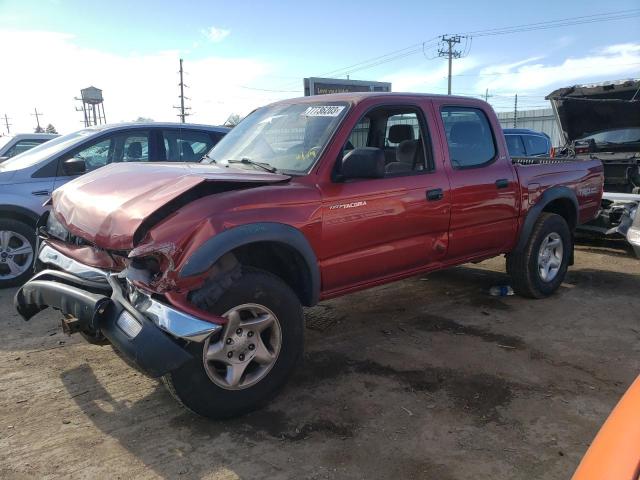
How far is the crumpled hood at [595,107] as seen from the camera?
285 inches

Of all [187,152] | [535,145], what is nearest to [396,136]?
[187,152]

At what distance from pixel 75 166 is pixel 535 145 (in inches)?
395

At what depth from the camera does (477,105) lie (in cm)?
473

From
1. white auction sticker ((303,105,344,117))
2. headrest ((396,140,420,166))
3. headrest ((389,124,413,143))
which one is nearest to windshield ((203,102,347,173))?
white auction sticker ((303,105,344,117))

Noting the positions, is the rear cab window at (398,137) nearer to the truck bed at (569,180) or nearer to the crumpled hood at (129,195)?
the crumpled hood at (129,195)

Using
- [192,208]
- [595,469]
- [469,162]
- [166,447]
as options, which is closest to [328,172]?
[192,208]

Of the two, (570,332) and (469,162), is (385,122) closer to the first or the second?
(469,162)

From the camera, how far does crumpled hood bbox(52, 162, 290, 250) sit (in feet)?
8.81

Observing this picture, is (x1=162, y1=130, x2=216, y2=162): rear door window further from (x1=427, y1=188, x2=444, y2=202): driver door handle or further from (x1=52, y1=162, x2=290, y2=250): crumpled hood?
(x1=427, y1=188, x2=444, y2=202): driver door handle

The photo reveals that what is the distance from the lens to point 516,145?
11.3 meters

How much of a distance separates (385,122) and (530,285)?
88.1 inches

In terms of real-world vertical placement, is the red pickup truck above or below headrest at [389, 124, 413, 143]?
below

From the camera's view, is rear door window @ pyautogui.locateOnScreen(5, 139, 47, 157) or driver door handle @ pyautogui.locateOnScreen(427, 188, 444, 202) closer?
driver door handle @ pyautogui.locateOnScreen(427, 188, 444, 202)

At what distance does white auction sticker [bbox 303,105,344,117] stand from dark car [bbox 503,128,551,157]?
832cm
